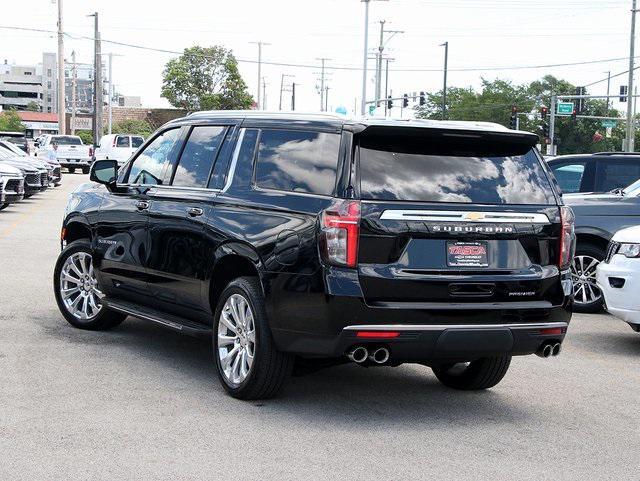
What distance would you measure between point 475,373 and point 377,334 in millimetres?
1589

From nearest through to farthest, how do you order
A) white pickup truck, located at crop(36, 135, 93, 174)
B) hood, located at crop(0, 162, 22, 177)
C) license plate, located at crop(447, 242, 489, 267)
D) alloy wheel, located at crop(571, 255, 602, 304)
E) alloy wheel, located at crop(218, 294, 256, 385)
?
license plate, located at crop(447, 242, 489, 267) → alloy wheel, located at crop(218, 294, 256, 385) → alloy wheel, located at crop(571, 255, 602, 304) → hood, located at crop(0, 162, 22, 177) → white pickup truck, located at crop(36, 135, 93, 174)

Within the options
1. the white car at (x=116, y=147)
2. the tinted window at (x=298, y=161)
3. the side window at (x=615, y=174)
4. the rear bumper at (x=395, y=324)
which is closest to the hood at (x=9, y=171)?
the side window at (x=615, y=174)

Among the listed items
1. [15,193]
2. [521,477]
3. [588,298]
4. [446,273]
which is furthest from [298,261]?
[15,193]

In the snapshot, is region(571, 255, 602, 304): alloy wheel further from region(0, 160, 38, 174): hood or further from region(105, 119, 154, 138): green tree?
region(105, 119, 154, 138): green tree

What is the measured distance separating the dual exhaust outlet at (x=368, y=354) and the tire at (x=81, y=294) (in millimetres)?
3537

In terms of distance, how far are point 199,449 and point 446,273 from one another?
5.96ft

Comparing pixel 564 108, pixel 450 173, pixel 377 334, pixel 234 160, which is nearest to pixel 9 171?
pixel 234 160

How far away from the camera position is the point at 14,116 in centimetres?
15038

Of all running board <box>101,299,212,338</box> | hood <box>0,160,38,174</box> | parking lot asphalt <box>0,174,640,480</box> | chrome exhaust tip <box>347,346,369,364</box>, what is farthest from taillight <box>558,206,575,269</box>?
hood <box>0,160,38,174</box>

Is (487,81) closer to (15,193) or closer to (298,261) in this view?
(15,193)

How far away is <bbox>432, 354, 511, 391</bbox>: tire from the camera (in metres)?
7.82

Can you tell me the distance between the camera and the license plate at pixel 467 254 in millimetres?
6773

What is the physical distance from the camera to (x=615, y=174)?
1379 centimetres

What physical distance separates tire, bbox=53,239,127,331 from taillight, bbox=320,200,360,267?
11.7ft
